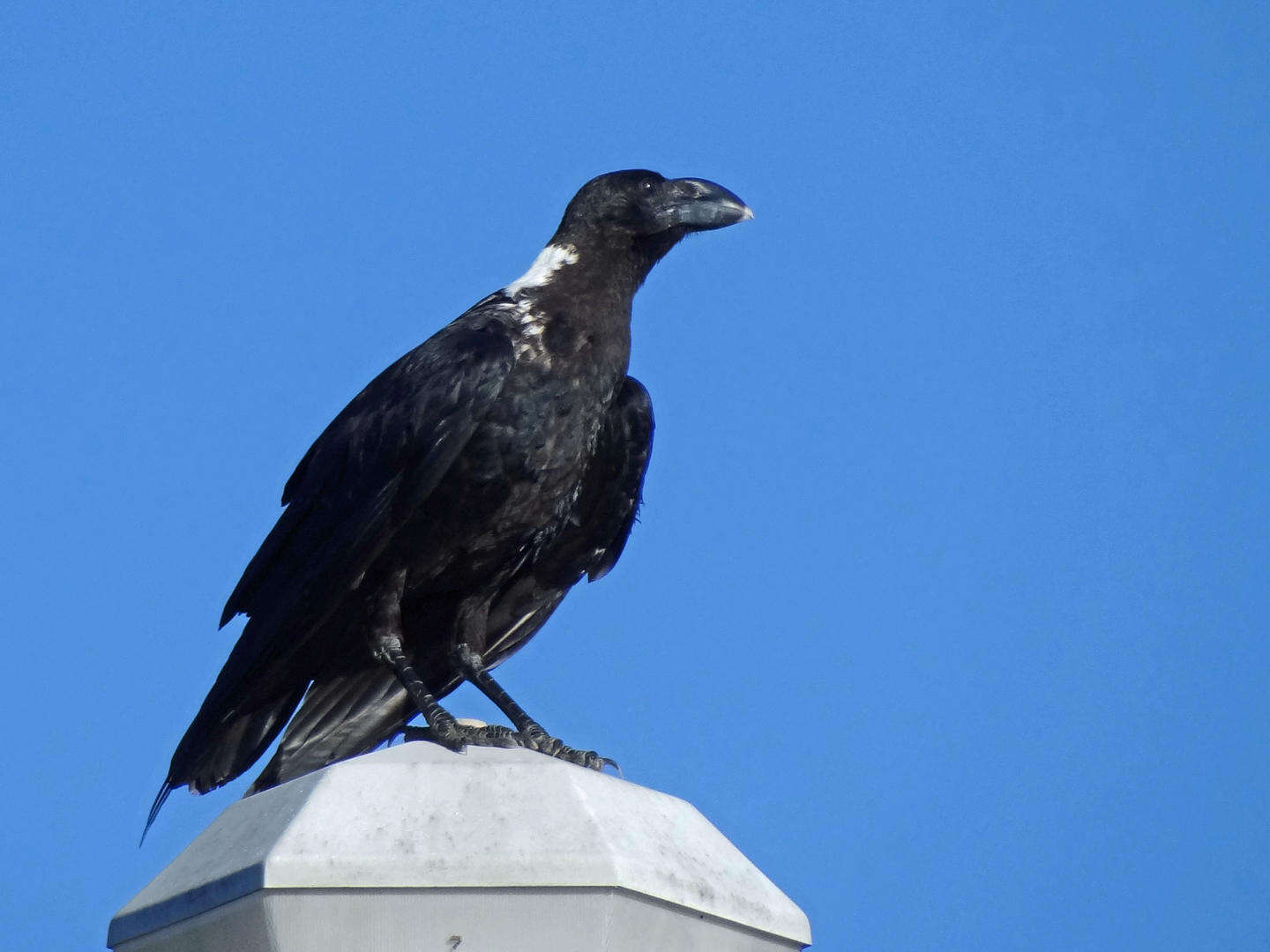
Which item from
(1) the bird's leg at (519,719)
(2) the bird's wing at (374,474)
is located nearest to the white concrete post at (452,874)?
(1) the bird's leg at (519,719)

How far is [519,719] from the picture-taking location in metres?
5.31

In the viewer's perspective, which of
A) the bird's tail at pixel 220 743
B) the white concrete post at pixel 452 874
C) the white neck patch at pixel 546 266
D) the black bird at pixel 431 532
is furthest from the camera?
the white neck patch at pixel 546 266

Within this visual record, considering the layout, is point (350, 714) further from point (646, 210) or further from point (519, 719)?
point (646, 210)

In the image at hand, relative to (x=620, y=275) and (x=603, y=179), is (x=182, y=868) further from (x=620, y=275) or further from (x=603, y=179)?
(x=603, y=179)

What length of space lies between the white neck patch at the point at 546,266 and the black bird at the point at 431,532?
0.03m

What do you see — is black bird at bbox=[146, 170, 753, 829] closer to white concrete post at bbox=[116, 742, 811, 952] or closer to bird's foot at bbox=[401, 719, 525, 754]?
bird's foot at bbox=[401, 719, 525, 754]

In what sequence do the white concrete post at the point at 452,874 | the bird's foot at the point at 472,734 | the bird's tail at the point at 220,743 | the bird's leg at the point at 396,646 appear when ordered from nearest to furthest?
the white concrete post at the point at 452,874, the bird's foot at the point at 472,734, the bird's leg at the point at 396,646, the bird's tail at the point at 220,743

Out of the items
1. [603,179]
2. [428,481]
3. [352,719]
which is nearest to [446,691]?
[352,719]

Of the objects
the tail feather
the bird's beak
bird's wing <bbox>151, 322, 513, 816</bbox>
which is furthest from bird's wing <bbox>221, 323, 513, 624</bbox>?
the bird's beak

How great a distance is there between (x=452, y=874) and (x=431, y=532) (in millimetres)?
2324

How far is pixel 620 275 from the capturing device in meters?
6.14

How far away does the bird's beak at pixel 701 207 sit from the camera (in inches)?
251

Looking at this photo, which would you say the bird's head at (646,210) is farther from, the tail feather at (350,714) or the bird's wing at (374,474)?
the tail feather at (350,714)

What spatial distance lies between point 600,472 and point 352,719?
4.41 feet
